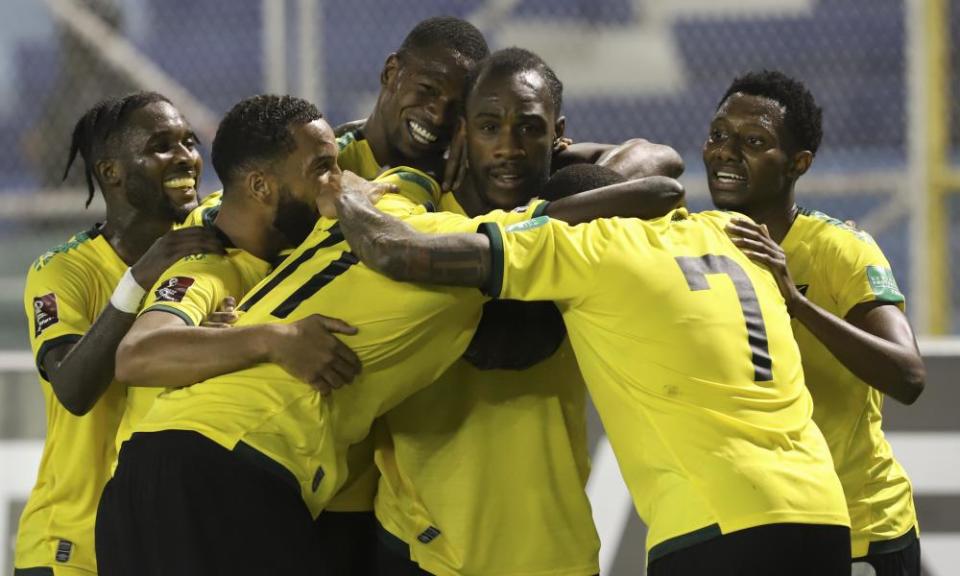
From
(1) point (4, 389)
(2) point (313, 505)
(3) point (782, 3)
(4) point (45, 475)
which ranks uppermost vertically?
(3) point (782, 3)

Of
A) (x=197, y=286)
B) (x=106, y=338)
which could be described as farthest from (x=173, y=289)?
(x=106, y=338)

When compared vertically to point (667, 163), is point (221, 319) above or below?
below

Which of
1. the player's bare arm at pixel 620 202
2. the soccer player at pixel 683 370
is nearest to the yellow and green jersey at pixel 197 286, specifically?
the soccer player at pixel 683 370

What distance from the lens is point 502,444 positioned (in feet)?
10.1

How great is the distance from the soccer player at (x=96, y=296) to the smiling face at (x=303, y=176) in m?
0.19

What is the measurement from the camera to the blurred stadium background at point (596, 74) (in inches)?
212

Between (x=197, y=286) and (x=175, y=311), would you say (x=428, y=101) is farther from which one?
(x=175, y=311)

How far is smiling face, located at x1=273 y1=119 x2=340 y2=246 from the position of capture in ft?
10.2

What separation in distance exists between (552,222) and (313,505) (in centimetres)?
78

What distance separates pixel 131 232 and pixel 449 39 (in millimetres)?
982

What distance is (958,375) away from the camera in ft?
14.4

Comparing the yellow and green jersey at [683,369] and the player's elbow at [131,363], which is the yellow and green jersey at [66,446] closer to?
the player's elbow at [131,363]

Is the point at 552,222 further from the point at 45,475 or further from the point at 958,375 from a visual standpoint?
the point at 958,375

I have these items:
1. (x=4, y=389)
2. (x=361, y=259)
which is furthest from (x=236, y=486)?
(x=4, y=389)
